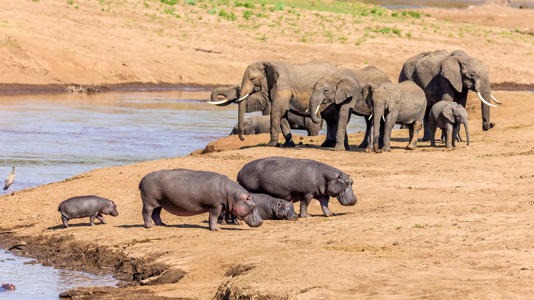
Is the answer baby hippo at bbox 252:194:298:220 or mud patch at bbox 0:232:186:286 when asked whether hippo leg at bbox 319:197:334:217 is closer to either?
baby hippo at bbox 252:194:298:220

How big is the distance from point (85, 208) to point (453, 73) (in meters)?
12.6

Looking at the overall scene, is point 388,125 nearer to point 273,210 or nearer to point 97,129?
point 273,210

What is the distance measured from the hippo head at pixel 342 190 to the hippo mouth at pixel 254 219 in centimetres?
147

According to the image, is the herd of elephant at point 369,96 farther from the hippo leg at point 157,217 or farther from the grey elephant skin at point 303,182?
the hippo leg at point 157,217

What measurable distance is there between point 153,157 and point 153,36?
2962 centimetres

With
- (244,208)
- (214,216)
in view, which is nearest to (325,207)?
(244,208)

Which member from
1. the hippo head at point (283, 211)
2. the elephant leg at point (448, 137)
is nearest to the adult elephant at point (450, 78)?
the elephant leg at point (448, 137)

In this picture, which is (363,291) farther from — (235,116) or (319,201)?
(235,116)

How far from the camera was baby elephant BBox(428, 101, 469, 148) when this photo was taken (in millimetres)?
25172

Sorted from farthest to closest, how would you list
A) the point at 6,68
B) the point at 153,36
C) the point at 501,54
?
the point at 501,54
the point at 153,36
the point at 6,68

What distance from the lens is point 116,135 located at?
3306 cm

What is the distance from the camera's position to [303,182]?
1697cm

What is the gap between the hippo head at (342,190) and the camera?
16.9 metres

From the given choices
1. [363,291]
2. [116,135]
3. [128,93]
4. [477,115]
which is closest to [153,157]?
[116,135]
